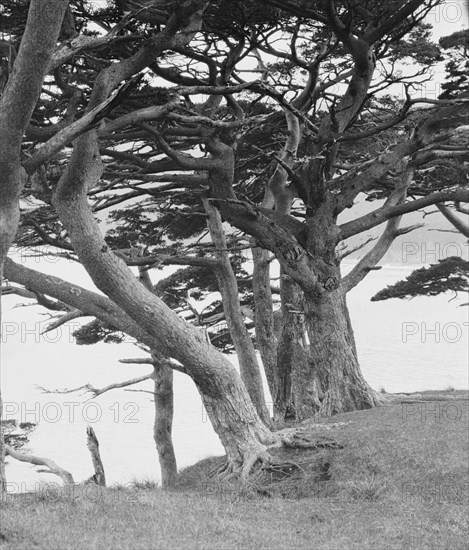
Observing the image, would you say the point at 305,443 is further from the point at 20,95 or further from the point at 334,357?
the point at 20,95

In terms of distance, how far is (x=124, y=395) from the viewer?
5022 cm

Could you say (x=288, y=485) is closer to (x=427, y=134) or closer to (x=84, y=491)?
(x=84, y=491)

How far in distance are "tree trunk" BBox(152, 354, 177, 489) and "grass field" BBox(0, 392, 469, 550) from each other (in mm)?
5206

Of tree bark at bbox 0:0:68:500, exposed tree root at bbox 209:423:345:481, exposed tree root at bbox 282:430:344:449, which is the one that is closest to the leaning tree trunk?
exposed tree root at bbox 209:423:345:481

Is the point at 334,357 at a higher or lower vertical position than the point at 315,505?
higher

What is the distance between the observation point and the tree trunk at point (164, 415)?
15016mm

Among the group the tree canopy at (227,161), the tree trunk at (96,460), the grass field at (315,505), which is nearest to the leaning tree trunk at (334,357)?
the tree canopy at (227,161)

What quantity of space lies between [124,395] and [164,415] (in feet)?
117

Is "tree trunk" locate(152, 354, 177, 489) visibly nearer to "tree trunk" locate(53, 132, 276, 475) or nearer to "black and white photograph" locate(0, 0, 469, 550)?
"black and white photograph" locate(0, 0, 469, 550)

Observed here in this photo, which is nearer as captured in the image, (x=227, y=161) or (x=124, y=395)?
(x=227, y=161)

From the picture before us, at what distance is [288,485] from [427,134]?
6115mm

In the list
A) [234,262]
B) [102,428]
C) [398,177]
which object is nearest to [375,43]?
[398,177]

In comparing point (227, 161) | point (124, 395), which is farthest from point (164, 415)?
point (124, 395)

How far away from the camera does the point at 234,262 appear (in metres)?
16.5
